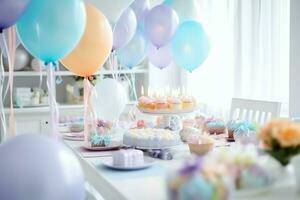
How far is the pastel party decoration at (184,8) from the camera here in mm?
3111

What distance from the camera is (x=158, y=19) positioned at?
285 cm

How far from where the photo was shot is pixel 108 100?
9.35ft

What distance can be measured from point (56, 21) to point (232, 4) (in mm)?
2288

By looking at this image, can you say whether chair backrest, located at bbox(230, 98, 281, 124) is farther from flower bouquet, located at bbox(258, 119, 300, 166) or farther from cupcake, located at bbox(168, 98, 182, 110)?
flower bouquet, located at bbox(258, 119, 300, 166)

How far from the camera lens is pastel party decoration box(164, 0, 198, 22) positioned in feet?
10.2

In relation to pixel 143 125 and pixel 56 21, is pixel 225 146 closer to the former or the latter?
pixel 143 125

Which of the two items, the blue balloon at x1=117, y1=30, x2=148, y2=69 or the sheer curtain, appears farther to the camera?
the sheer curtain

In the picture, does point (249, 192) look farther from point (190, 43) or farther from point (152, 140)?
point (190, 43)

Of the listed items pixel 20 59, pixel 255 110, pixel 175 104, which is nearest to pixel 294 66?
pixel 255 110

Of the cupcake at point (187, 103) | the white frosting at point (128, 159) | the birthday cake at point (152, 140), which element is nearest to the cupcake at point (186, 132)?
the birthday cake at point (152, 140)

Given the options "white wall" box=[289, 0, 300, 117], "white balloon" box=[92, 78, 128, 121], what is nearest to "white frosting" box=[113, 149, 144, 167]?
"white balloon" box=[92, 78, 128, 121]

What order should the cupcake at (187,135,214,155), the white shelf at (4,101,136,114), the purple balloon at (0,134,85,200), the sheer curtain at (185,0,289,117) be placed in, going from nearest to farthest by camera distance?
1. the purple balloon at (0,134,85,200)
2. the cupcake at (187,135,214,155)
3. the sheer curtain at (185,0,289,117)
4. the white shelf at (4,101,136,114)

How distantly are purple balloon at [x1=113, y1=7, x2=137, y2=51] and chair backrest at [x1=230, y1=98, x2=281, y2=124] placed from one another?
844 millimetres

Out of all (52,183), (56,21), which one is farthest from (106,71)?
(52,183)
